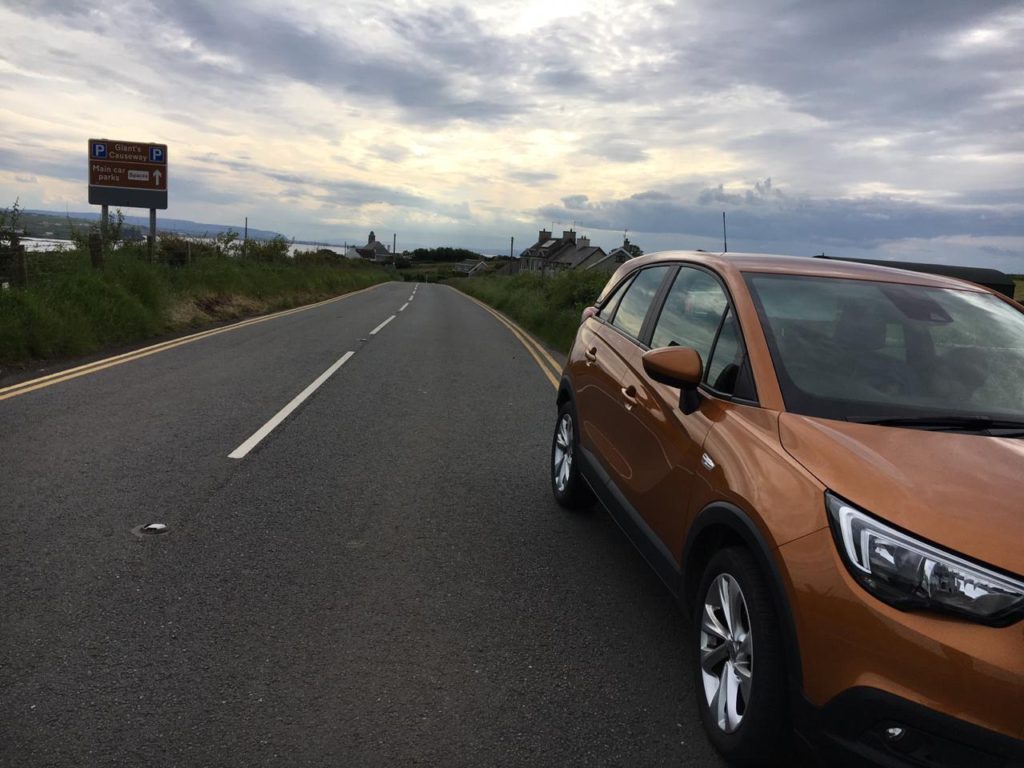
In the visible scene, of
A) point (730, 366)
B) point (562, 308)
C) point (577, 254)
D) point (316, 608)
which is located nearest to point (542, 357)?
point (562, 308)

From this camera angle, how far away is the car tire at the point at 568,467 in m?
5.37

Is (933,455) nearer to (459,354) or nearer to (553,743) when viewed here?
(553,743)

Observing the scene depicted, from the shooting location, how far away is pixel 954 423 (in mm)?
2893

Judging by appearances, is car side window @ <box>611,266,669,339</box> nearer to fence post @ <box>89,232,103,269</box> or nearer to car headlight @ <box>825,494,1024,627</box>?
car headlight @ <box>825,494,1024,627</box>

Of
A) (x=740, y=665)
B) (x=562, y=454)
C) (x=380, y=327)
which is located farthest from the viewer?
(x=380, y=327)

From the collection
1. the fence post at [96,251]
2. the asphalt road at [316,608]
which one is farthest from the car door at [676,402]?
the fence post at [96,251]

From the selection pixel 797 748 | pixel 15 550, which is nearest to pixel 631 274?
pixel 797 748

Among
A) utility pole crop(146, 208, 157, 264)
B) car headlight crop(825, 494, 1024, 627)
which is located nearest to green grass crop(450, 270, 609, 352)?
utility pole crop(146, 208, 157, 264)

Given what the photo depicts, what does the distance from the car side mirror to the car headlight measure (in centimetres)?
107

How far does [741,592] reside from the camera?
269 centimetres

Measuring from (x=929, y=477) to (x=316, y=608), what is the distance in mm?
2776

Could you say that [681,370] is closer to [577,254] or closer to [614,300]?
[614,300]

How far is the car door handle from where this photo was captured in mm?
4152

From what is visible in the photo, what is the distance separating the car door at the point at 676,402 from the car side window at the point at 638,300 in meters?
0.26
